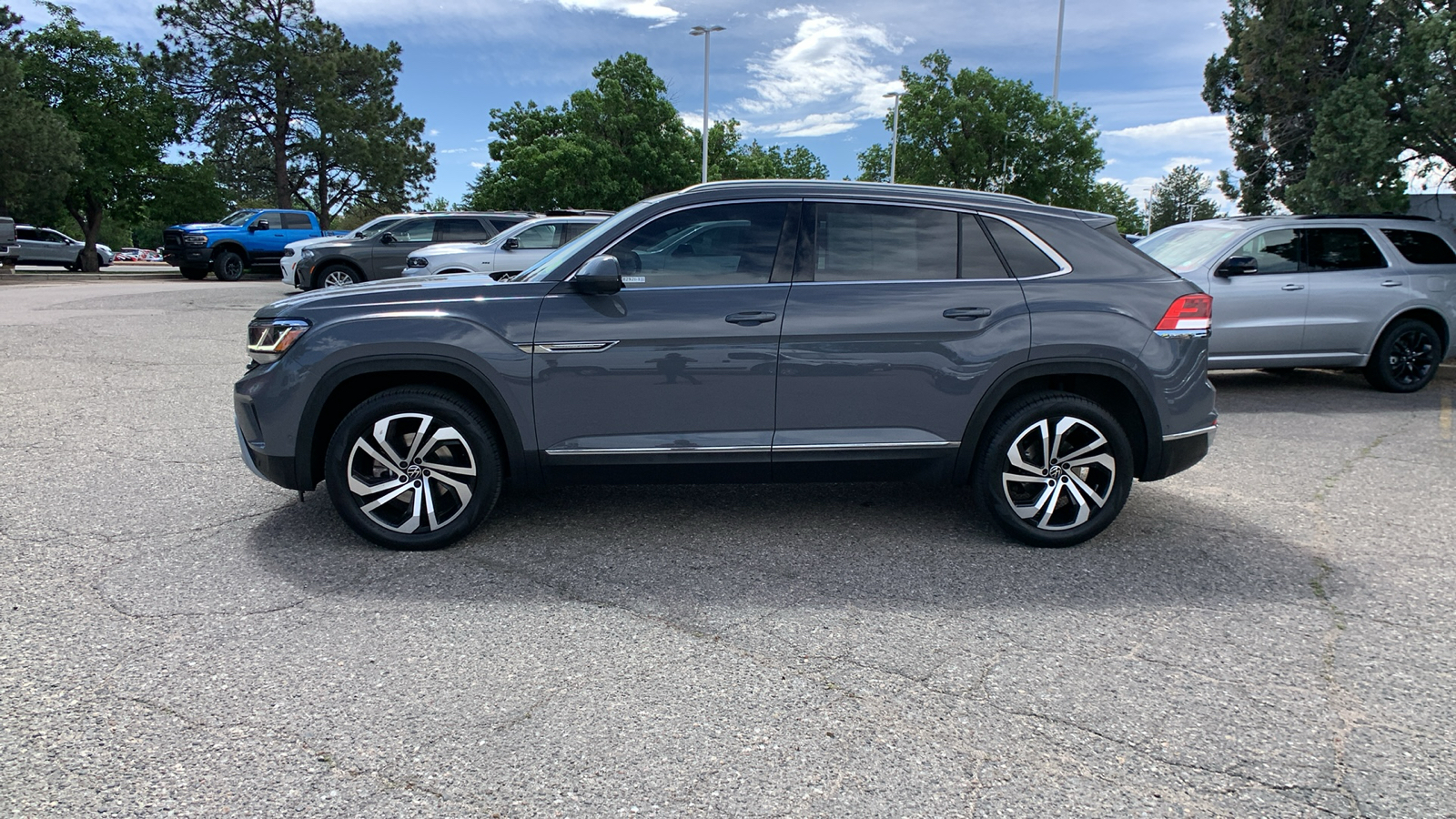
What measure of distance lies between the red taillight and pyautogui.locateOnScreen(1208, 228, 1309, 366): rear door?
14.9 ft

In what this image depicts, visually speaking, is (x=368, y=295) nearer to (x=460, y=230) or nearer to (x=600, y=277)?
(x=600, y=277)

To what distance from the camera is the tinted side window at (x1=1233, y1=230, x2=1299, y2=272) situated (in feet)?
29.0

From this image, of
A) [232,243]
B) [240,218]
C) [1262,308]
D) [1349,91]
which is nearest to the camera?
[1262,308]

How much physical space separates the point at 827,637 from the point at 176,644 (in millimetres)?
2400

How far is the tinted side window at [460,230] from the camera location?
17859mm

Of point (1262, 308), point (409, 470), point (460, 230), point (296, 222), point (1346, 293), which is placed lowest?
point (409, 470)

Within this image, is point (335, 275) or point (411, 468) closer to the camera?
point (411, 468)

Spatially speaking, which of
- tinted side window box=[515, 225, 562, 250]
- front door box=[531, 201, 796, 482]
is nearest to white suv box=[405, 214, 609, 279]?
tinted side window box=[515, 225, 562, 250]

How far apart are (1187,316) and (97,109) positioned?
132 ft

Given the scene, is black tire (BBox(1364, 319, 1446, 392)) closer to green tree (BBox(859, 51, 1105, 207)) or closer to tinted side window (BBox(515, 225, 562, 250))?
tinted side window (BBox(515, 225, 562, 250))

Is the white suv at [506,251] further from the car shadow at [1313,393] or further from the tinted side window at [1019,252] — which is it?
the tinted side window at [1019,252]

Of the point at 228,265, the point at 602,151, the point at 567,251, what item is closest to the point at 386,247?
the point at 228,265

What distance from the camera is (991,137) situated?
120 ft

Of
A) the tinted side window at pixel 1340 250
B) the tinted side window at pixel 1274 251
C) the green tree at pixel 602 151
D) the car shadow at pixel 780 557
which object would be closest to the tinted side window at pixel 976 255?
the car shadow at pixel 780 557
